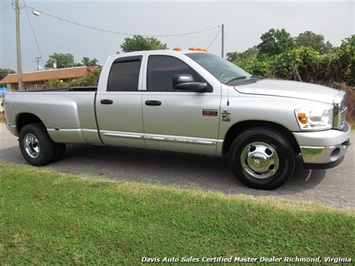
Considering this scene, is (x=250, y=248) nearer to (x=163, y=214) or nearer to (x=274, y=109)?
(x=163, y=214)

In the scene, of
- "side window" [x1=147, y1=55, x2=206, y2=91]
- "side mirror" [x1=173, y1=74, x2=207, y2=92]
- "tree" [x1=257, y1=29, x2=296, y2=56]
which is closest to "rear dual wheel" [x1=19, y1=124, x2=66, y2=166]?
"side window" [x1=147, y1=55, x2=206, y2=91]

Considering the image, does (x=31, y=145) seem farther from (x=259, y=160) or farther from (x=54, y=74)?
(x=54, y=74)

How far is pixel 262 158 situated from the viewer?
152 inches

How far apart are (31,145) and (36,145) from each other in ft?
0.37

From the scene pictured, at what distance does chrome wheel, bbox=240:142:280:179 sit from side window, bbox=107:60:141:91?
1895 mm

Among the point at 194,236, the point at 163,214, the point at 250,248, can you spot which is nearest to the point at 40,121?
the point at 163,214

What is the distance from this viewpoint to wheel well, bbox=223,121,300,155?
3840 millimetres

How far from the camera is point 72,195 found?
12.9ft

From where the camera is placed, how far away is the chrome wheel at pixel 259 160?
3855 mm

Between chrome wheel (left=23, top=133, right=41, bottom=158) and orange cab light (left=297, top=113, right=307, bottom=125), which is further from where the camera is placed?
chrome wheel (left=23, top=133, right=41, bottom=158)

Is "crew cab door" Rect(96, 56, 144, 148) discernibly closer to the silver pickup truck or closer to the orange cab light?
the silver pickup truck

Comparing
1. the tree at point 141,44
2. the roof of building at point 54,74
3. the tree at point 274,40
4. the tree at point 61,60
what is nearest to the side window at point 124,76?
the roof of building at point 54,74

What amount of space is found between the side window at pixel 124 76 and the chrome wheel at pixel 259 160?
1895 mm

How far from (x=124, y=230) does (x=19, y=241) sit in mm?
972
